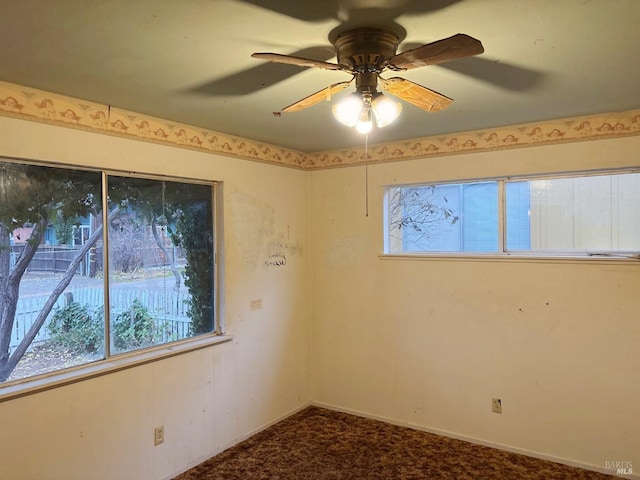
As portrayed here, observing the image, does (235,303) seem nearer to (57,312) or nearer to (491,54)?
→ (57,312)

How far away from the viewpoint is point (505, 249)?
3258 mm

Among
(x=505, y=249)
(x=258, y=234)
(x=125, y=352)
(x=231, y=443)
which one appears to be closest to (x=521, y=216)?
(x=505, y=249)

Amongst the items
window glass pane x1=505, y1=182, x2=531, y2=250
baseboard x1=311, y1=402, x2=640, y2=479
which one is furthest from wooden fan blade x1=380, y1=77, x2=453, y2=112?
baseboard x1=311, y1=402, x2=640, y2=479

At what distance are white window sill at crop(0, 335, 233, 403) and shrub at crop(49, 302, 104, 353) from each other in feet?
0.39

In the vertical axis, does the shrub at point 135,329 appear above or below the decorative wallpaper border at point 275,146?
below

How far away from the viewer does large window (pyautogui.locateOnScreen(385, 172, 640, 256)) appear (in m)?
2.92

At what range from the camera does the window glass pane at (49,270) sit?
2.22 m

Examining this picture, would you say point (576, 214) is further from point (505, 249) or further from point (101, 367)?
point (101, 367)

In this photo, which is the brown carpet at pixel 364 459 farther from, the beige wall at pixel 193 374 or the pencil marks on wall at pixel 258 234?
the pencil marks on wall at pixel 258 234

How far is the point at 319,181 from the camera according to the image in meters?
4.06

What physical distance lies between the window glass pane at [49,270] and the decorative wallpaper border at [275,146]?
31 cm

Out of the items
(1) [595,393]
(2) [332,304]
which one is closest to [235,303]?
(2) [332,304]

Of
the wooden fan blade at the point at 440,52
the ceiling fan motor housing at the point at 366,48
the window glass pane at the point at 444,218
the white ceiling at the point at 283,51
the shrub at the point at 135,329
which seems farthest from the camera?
the window glass pane at the point at 444,218
